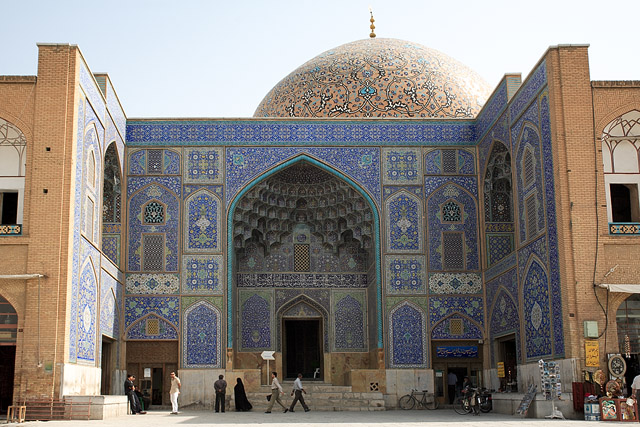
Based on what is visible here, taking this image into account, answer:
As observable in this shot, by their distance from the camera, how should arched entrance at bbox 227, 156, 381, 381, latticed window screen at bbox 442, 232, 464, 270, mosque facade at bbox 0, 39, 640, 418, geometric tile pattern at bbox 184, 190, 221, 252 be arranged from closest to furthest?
mosque facade at bbox 0, 39, 640, 418 < geometric tile pattern at bbox 184, 190, 221, 252 < latticed window screen at bbox 442, 232, 464, 270 < arched entrance at bbox 227, 156, 381, 381

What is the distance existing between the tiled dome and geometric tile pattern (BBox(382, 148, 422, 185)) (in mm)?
1160

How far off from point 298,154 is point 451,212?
306 cm

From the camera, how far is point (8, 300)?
11.2m

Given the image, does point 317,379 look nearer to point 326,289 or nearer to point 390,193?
point 326,289

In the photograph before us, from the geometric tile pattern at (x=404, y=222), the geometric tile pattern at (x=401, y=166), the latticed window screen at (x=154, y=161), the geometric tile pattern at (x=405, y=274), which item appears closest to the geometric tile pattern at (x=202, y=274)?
the latticed window screen at (x=154, y=161)

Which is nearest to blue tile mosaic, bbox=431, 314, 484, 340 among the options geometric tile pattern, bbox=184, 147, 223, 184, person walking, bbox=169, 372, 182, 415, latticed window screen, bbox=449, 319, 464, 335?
latticed window screen, bbox=449, 319, 464, 335

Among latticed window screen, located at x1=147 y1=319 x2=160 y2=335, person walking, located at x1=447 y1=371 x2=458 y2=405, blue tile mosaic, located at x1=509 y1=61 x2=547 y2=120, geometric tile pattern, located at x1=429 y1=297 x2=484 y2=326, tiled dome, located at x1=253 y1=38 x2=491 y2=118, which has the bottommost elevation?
person walking, located at x1=447 y1=371 x2=458 y2=405

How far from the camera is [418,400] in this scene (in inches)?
582

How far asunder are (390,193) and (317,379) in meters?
4.12

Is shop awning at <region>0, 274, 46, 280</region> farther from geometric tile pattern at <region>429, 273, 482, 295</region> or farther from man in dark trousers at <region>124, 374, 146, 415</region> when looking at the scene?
geometric tile pattern at <region>429, 273, 482, 295</region>

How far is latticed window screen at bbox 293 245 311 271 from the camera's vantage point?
16922mm

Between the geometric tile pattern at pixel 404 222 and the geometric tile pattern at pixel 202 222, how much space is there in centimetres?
317

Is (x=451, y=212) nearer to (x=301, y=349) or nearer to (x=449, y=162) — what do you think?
(x=449, y=162)

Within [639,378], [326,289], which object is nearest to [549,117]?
[639,378]
